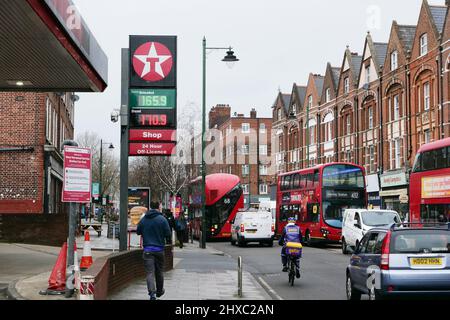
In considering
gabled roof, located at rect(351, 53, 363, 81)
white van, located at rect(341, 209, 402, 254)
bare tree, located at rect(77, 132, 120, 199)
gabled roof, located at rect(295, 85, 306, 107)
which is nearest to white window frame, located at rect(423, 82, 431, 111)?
gabled roof, located at rect(351, 53, 363, 81)

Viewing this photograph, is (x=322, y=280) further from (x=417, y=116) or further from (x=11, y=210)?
(x=417, y=116)

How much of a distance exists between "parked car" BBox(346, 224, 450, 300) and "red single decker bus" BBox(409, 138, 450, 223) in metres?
13.1

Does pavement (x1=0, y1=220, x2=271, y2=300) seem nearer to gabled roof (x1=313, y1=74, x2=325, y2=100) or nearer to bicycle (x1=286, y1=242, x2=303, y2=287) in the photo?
bicycle (x1=286, y1=242, x2=303, y2=287)

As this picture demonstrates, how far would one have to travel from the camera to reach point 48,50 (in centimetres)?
1516

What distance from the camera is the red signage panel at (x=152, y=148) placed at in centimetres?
1809

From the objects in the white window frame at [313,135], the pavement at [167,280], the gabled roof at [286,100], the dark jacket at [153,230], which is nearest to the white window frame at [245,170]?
the gabled roof at [286,100]

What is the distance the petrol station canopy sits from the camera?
1251 cm

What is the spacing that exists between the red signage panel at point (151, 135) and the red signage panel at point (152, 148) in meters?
0.13

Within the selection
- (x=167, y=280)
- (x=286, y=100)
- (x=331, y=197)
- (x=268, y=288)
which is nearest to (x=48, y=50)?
(x=167, y=280)

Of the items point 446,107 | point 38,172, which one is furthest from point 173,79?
point 446,107

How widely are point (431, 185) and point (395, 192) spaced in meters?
21.7

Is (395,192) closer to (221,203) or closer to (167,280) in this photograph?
(221,203)

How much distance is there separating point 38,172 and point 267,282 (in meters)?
14.3

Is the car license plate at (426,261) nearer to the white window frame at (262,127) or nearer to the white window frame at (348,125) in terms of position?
the white window frame at (348,125)
